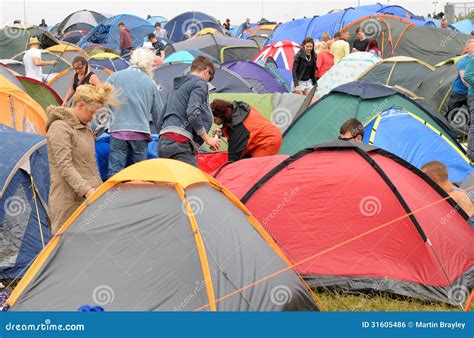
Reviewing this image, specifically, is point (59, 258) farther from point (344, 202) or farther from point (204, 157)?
point (204, 157)

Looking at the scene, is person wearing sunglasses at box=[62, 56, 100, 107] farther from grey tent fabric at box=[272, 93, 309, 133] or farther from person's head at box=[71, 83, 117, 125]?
person's head at box=[71, 83, 117, 125]

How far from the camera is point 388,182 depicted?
6594mm

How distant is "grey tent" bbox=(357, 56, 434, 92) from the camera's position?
43.5ft

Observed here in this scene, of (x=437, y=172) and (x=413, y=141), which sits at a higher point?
(x=437, y=172)

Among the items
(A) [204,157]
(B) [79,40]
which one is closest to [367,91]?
(A) [204,157]

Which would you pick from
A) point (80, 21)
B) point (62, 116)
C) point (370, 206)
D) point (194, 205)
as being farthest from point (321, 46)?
point (80, 21)

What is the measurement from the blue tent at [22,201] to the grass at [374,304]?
231cm

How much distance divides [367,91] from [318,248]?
10.8ft

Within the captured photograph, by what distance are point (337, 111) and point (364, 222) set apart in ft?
10.1

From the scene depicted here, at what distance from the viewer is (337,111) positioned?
9.40 meters

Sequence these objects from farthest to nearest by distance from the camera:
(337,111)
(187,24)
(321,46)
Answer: (187,24) < (321,46) < (337,111)

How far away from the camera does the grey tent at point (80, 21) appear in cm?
3497

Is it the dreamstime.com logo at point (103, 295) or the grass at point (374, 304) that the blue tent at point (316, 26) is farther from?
the dreamstime.com logo at point (103, 295)

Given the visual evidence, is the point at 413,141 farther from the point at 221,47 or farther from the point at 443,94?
the point at 221,47
